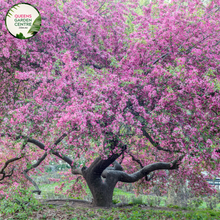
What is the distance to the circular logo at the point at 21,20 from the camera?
552 centimetres

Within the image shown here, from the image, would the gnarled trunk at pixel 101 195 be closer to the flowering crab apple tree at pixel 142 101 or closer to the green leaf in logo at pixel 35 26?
the flowering crab apple tree at pixel 142 101

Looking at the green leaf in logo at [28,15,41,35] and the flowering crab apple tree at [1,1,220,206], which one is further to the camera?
the green leaf in logo at [28,15,41,35]

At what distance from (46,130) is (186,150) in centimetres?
337

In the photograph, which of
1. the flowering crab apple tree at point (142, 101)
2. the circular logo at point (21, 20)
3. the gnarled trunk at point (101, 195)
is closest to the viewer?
the flowering crab apple tree at point (142, 101)

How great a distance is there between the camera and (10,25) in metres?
5.52

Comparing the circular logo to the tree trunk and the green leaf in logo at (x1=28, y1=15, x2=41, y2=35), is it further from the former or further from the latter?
the tree trunk

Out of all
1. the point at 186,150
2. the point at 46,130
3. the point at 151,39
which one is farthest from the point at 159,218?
the point at 151,39

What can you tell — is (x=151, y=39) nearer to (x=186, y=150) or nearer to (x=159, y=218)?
(x=186, y=150)

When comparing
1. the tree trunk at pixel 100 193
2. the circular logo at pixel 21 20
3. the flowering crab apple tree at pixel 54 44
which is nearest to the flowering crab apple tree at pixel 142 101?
the flowering crab apple tree at pixel 54 44

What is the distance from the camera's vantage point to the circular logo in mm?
5520

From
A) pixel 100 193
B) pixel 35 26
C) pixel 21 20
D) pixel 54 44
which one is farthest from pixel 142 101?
pixel 100 193

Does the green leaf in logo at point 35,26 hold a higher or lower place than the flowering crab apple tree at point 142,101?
higher

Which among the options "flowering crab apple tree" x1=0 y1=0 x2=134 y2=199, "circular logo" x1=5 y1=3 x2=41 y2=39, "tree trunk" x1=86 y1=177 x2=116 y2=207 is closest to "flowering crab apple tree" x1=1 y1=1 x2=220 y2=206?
"flowering crab apple tree" x1=0 y1=0 x2=134 y2=199

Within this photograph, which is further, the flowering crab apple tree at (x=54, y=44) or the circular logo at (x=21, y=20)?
the flowering crab apple tree at (x=54, y=44)
